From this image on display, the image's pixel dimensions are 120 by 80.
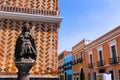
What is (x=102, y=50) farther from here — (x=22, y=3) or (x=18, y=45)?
(x=18, y=45)

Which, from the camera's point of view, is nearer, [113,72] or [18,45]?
[18,45]

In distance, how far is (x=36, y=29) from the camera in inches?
306

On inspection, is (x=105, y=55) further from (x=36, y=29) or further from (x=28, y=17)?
(x=28, y=17)

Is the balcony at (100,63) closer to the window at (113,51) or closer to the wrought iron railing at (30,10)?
the window at (113,51)

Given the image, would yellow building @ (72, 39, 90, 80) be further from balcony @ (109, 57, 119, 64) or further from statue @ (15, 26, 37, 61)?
statue @ (15, 26, 37, 61)

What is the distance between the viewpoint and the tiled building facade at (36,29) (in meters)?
7.30

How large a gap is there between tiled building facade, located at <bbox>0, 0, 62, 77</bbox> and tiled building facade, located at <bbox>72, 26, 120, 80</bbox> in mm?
6491

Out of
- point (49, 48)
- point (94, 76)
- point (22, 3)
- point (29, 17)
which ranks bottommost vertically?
point (94, 76)

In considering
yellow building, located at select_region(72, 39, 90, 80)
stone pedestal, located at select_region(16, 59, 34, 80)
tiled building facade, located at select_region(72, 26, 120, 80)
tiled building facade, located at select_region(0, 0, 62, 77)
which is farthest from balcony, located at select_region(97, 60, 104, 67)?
stone pedestal, located at select_region(16, 59, 34, 80)

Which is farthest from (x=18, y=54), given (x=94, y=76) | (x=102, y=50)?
(x=94, y=76)

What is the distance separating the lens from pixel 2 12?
742 cm

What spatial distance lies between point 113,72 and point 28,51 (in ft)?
33.8

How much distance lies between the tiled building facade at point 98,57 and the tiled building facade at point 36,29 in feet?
21.3

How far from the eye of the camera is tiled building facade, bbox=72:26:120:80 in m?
13.7
